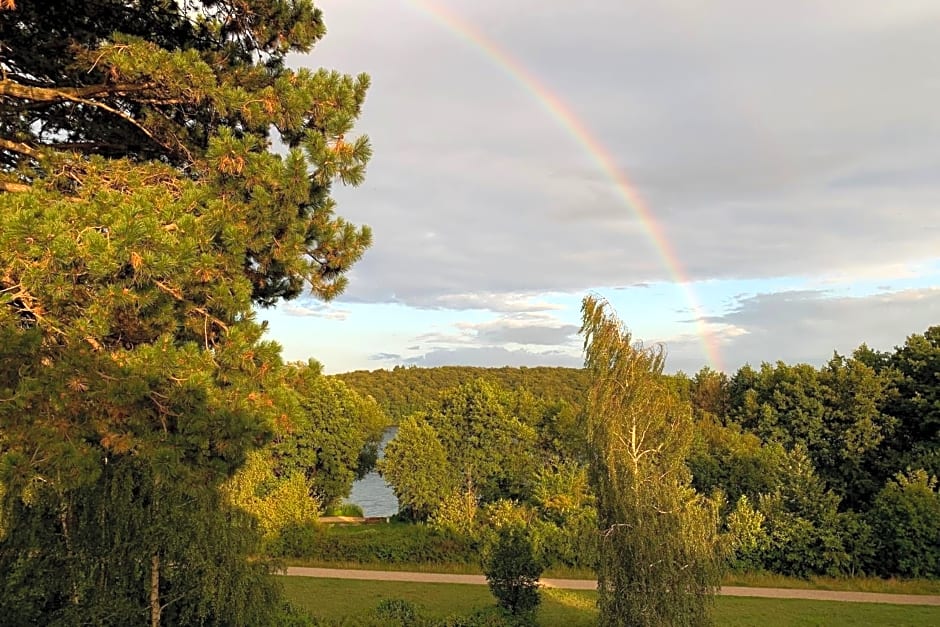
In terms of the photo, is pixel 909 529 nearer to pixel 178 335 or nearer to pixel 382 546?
pixel 382 546

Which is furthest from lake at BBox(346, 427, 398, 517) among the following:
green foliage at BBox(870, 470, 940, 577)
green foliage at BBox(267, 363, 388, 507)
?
green foliage at BBox(870, 470, 940, 577)

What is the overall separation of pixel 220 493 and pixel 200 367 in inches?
62.4

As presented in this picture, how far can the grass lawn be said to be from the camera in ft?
46.1

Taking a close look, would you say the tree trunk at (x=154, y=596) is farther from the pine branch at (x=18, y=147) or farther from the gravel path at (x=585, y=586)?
the gravel path at (x=585, y=586)

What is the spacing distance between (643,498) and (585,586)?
10757 mm

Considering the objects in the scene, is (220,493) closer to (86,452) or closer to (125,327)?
(86,452)

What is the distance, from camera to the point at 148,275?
5230 mm

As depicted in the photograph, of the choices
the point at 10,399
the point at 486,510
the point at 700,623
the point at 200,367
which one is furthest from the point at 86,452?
the point at 486,510

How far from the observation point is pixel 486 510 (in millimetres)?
27391

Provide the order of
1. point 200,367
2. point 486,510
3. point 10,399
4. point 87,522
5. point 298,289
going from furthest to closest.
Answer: point 486,510 < point 298,289 < point 87,522 < point 200,367 < point 10,399

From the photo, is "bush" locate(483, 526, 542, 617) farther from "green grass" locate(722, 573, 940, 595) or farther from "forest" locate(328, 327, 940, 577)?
"green grass" locate(722, 573, 940, 595)

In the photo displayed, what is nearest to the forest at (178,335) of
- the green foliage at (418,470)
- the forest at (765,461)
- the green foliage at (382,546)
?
the forest at (765,461)

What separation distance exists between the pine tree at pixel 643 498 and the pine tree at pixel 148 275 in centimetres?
465

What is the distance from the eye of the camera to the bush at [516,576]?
13641mm
